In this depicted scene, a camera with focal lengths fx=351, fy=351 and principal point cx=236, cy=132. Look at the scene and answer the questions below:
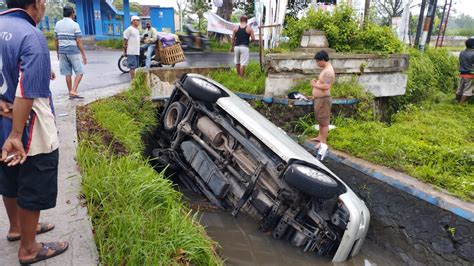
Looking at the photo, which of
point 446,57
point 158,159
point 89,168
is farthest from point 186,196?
point 446,57

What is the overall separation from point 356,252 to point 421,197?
101cm

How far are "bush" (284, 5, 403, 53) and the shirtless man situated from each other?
108 inches

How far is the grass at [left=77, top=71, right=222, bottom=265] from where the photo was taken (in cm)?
245

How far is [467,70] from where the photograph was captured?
9125mm

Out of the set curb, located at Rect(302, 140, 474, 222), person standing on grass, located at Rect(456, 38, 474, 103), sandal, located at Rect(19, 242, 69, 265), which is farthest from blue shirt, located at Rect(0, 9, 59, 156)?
person standing on grass, located at Rect(456, 38, 474, 103)

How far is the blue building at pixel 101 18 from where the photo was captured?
71.6ft

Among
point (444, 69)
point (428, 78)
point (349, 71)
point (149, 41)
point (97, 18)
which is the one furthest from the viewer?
point (97, 18)

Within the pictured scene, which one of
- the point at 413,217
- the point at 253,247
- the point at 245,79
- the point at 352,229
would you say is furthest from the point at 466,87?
the point at 253,247

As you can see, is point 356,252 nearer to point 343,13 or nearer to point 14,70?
point 14,70

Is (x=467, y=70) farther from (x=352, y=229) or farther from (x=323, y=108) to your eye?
(x=352, y=229)

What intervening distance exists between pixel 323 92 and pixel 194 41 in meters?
12.3

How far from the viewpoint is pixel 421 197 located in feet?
13.5

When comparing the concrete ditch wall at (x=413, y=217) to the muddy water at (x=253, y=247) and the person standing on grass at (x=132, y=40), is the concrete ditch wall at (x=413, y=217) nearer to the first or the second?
the muddy water at (x=253, y=247)

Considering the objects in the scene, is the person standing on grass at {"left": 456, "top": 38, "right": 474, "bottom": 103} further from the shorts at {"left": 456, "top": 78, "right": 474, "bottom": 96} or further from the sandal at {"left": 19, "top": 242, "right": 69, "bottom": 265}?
the sandal at {"left": 19, "top": 242, "right": 69, "bottom": 265}
